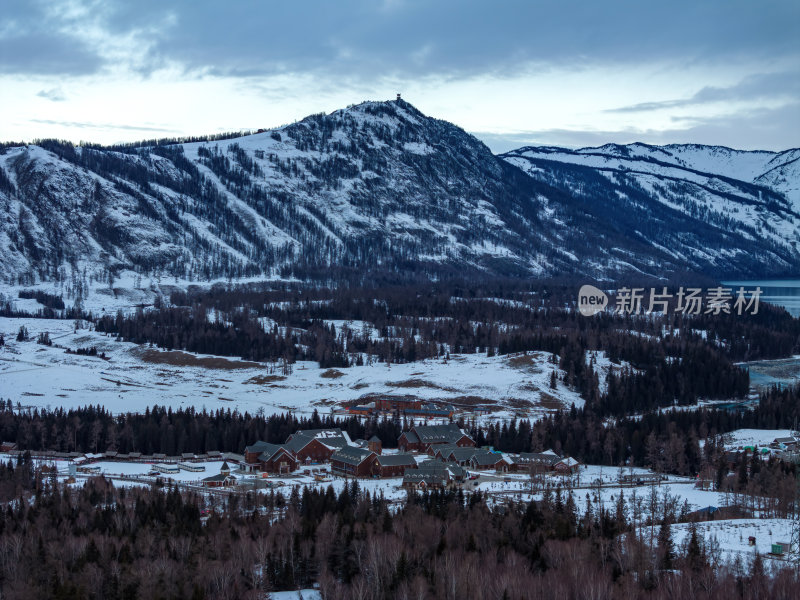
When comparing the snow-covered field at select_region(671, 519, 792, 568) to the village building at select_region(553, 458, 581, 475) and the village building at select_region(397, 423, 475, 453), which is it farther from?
the village building at select_region(397, 423, 475, 453)

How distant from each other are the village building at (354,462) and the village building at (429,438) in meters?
11.1

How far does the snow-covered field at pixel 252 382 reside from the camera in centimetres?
12569

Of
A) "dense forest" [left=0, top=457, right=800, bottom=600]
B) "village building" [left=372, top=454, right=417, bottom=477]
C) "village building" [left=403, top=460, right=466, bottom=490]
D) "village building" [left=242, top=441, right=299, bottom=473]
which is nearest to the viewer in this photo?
"dense forest" [left=0, top=457, right=800, bottom=600]

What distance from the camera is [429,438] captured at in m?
95.1

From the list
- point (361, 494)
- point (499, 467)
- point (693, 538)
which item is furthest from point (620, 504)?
point (499, 467)

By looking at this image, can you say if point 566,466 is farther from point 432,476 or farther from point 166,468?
point 166,468

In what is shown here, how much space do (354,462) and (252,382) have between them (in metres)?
64.5

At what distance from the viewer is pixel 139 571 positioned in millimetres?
48812

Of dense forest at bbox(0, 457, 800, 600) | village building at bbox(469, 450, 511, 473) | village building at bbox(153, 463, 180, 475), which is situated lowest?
village building at bbox(153, 463, 180, 475)

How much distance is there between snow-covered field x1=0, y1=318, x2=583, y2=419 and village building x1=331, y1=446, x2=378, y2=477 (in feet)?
113

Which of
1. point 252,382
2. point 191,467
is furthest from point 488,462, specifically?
point 252,382

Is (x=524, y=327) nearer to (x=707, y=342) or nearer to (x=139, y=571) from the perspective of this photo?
(x=707, y=342)

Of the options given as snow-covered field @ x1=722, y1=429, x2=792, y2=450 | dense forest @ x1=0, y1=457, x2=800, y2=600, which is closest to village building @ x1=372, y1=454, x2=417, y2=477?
dense forest @ x1=0, y1=457, x2=800, y2=600

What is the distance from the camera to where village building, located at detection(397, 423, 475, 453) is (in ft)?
311
